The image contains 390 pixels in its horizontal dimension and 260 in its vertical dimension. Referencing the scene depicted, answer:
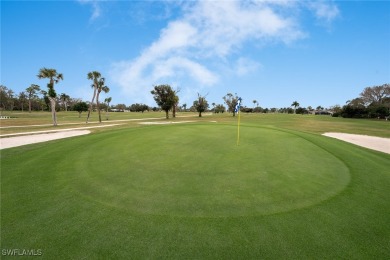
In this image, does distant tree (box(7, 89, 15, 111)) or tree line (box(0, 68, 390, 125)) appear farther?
distant tree (box(7, 89, 15, 111))

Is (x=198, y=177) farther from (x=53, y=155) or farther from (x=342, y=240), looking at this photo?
(x=53, y=155)

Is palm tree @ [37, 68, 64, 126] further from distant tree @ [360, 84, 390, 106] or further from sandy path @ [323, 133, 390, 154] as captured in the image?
distant tree @ [360, 84, 390, 106]

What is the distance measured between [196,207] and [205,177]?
2040 millimetres

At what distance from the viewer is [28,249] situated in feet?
15.3

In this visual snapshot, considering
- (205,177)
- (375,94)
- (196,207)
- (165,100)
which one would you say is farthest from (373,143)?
(375,94)

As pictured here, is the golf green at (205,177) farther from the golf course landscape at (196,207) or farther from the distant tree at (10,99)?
the distant tree at (10,99)

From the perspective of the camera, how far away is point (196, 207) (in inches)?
233

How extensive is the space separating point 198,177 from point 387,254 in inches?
203

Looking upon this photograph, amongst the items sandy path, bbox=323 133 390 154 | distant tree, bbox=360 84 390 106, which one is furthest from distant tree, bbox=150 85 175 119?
distant tree, bbox=360 84 390 106

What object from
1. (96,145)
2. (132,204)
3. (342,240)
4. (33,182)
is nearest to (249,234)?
(342,240)

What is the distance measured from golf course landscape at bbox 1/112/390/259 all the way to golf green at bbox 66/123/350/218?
42 mm

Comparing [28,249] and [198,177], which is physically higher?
[198,177]

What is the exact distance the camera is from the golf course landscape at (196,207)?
4660 mm

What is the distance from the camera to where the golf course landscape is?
4660 mm
